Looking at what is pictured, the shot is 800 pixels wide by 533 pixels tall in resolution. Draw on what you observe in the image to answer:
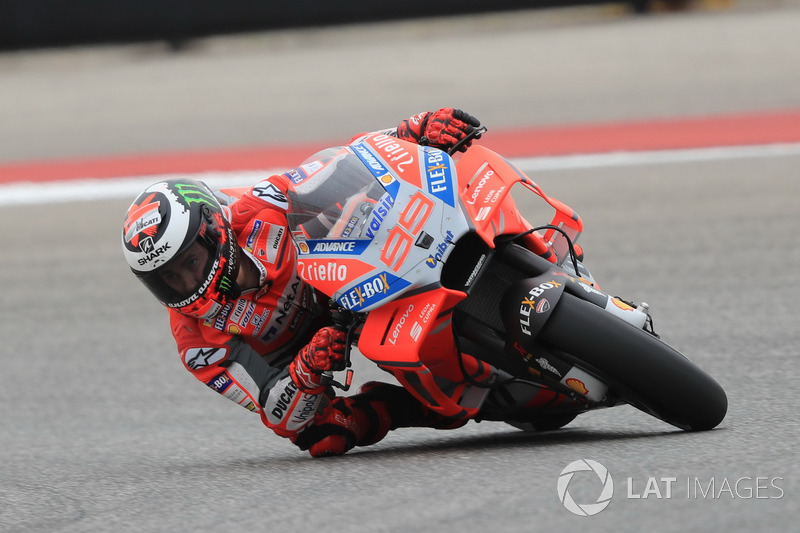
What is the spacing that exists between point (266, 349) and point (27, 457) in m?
1.34

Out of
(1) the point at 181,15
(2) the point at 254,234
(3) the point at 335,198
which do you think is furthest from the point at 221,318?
(1) the point at 181,15

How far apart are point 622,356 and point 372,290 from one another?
2.71 ft

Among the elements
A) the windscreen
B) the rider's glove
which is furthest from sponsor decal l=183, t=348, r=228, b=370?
the rider's glove

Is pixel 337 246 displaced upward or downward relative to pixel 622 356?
upward

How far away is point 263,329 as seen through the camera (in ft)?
13.7

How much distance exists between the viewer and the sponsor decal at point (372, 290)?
11.4 ft

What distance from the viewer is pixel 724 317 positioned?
579 cm

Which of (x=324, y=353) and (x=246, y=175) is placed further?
(x=246, y=175)

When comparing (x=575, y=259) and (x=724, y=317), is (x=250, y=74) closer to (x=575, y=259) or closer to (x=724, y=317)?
(x=724, y=317)

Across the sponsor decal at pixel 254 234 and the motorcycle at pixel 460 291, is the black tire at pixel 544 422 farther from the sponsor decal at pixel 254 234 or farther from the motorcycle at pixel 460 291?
the sponsor decal at pixel 254 234

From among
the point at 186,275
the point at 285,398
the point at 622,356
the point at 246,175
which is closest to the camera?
the point at 622,356

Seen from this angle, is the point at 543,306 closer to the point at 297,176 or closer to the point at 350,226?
the point at 350,226

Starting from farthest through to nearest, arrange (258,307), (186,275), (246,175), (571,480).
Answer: (246,175), (258,307), (186,275), (571,480)

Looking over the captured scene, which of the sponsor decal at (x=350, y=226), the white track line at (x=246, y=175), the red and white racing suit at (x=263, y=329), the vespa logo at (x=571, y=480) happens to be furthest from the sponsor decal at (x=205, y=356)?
the white track line at (x=246, y=175)
